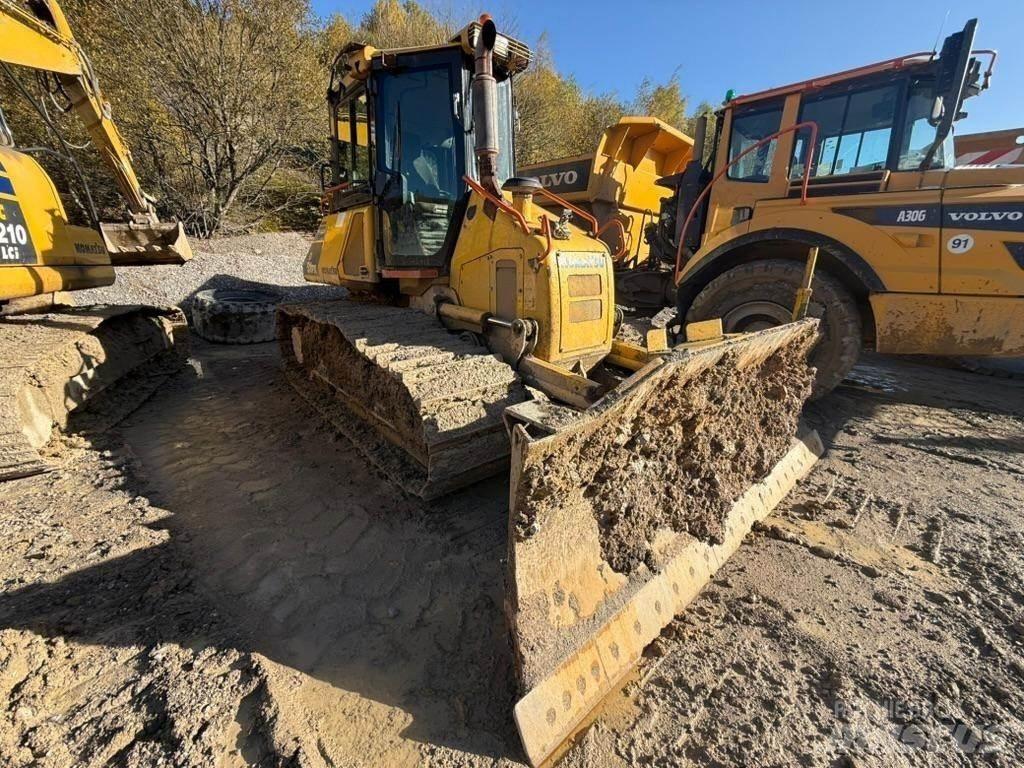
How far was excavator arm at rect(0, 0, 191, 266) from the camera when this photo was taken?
3682 millimetres

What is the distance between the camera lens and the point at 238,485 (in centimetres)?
308

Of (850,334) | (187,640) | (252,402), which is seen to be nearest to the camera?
(187,640)

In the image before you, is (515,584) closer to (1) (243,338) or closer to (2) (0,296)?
(2) (0,296)

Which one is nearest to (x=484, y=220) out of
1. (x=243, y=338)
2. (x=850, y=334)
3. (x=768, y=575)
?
(x=768, y=575)

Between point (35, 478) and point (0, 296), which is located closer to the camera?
point (35, 478)

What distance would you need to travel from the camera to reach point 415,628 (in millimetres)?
1991

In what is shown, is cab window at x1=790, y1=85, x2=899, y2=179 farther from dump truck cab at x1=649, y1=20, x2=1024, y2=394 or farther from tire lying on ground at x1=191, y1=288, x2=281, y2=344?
tire lying on ground at x1=191, y1=288, x2=281, y2=344

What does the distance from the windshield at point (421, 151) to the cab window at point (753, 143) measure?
10.4ft

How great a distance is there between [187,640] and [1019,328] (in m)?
5.66

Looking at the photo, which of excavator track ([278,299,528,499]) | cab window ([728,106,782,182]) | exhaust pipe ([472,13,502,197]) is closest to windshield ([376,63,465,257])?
exhaust pipe ([472,13,502,197])

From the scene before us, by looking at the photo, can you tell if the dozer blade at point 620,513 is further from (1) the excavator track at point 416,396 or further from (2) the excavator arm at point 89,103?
(2) the excavator arm at point 89,103

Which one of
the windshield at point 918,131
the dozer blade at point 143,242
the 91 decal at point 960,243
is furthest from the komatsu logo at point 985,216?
the dozer blade at point 143,242

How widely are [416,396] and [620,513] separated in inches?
46.1

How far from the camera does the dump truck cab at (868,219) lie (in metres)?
3.64
